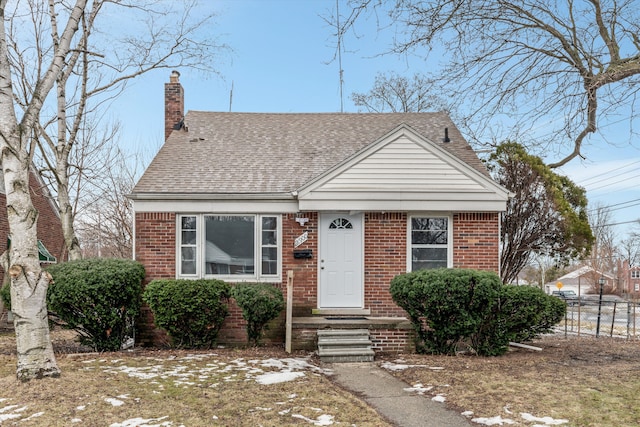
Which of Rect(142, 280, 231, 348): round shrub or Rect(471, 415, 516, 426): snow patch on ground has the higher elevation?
Rect(142, 280, 231, 348): round shrub

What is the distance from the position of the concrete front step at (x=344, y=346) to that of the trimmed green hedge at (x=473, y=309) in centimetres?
96

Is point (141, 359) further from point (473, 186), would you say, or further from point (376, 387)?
point (473, 186)

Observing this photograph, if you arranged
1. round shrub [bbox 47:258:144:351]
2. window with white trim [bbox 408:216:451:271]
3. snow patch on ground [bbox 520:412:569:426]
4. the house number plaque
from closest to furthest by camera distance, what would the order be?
snow patch on ground [bbox 520:412:569:426] < round shrub [bbox 47:258:144:351] < the house number plaque < window with white trim [bbox 408:216:451:271]

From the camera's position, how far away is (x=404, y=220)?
35.0ft

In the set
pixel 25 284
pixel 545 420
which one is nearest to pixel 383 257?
pixel 545 420

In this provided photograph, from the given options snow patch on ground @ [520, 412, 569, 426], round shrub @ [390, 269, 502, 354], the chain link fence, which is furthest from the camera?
the chain link fence

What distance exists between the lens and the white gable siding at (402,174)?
10.3 metres

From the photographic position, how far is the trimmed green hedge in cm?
857

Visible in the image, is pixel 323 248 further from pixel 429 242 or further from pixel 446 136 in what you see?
pixel 446 136

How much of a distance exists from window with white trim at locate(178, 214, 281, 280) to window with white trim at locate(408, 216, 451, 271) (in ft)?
9.26

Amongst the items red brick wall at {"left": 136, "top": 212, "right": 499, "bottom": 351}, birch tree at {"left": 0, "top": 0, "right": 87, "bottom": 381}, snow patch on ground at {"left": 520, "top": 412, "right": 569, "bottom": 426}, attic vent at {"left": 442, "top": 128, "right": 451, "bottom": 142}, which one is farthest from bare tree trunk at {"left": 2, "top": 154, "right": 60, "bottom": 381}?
attic vent at {"left": 442, "top": 128, "right": 451, "bottom": 142}

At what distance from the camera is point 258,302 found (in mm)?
9289

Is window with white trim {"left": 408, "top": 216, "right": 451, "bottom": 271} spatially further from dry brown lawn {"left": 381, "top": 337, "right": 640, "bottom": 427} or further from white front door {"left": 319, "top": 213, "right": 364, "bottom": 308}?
dry brown lawn {"left": 381, "top": 337, "right": 640, "bottom": 427}

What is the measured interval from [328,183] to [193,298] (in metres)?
3.45
